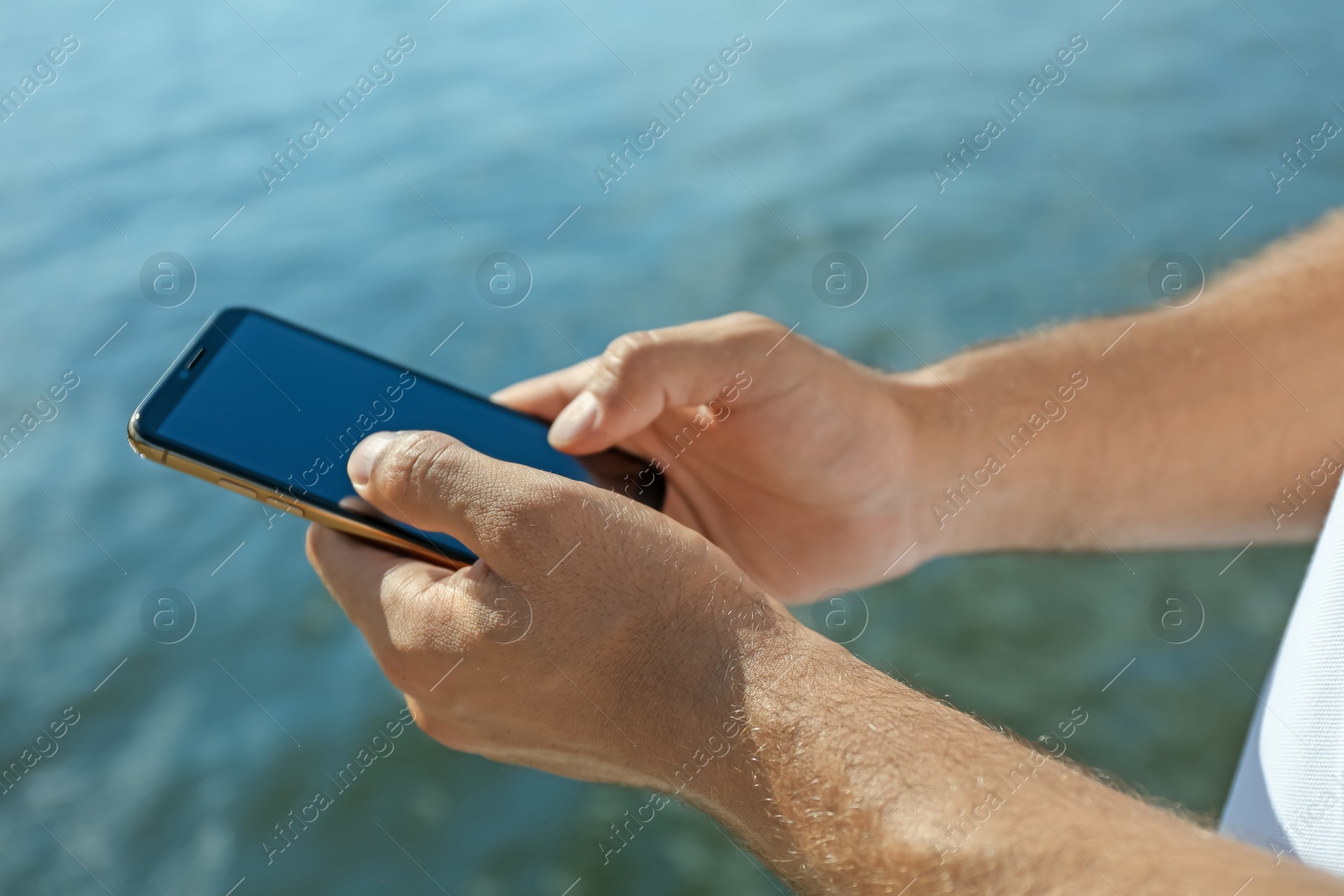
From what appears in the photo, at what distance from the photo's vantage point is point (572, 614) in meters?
1.17

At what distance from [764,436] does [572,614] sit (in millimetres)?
640

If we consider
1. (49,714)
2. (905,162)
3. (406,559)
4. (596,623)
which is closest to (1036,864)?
(596,623)

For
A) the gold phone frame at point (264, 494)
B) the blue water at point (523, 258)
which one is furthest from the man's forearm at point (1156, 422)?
the gold phone frame at point (264, 494)

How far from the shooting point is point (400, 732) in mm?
1746

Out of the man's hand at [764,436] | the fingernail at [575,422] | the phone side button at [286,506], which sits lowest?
the man's hand at [764,436]

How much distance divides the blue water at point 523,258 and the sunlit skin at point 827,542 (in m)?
0.26

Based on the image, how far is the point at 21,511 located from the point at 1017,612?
7.05ft

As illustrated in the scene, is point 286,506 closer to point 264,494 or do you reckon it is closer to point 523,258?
point 264,494

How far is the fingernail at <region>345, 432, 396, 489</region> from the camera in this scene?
1224 millimetres

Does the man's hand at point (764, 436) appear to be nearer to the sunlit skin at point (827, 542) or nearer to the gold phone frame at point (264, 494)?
the sunlit skin at point (827, 542)

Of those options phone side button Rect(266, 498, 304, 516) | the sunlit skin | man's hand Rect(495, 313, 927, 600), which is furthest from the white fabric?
phone side button Rect(266, 498, 304, 516)

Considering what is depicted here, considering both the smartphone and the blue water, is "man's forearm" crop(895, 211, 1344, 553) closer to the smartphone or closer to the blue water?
the blue water

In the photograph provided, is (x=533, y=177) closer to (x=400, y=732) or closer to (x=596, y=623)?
(x=400, y=732)

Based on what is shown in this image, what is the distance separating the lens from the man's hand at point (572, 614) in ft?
3.75
